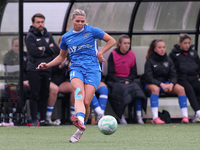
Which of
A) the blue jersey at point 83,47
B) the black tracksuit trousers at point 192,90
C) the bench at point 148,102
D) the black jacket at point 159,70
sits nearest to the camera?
the blue jersey at point 83,47

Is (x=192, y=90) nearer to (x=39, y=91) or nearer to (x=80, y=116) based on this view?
(x=39, y=91)

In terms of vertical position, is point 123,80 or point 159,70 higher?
point 159,70

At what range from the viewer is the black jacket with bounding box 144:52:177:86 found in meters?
11.1

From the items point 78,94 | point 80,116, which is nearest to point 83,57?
point 78,94

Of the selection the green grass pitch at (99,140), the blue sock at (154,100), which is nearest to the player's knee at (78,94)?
the green grass pitch at (99,140)

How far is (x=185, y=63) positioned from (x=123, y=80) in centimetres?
142

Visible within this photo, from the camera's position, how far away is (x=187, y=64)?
1148 centimetres

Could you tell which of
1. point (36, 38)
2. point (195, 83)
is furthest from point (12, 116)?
point (195, 83)

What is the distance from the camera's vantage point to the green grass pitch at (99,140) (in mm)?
6262

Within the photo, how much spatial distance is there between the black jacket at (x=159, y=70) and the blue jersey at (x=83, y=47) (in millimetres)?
3683

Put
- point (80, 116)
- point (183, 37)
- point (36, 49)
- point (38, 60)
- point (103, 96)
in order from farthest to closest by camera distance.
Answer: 1. point (183, 37)
2. point (103, 96)
3. point (38, 60)
4. point (36, 49)
5. point (80, 116)

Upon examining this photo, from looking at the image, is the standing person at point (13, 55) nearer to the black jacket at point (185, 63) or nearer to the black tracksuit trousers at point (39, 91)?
the black tracksuit trousers at point (39, 91)

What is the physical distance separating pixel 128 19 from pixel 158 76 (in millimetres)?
1683

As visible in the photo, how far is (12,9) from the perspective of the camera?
34.6ft
